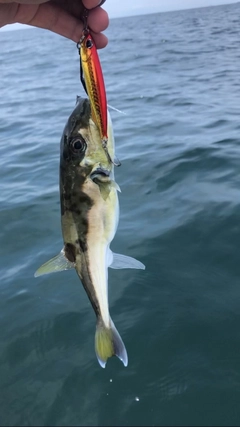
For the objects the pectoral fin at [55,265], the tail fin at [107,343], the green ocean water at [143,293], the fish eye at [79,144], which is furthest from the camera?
the green ocean water at [143,293]

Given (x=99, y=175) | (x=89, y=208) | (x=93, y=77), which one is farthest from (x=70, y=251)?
(x=93, y=77)

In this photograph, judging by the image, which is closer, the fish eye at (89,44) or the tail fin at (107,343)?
the fish eye at (89,44)

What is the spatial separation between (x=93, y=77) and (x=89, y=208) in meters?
0.57

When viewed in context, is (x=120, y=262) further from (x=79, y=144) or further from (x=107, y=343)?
(x=79, y=144)

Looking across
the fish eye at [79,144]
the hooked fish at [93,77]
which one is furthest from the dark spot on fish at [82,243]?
the hooked fish at [93,77]

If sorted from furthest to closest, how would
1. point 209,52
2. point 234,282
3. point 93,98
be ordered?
1. point 209,52
2. point 234,282
3. point 93,98

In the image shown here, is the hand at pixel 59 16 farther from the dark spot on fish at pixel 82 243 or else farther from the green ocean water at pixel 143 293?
the green ocean water at pixel 143 293

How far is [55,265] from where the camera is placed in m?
2.26

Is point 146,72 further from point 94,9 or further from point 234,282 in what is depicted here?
point 94,9

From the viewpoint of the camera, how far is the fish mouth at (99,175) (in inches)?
83.5

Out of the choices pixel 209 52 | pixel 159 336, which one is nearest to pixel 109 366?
pixel 159 336

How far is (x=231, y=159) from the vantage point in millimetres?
6867

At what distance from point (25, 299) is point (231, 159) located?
149 inches

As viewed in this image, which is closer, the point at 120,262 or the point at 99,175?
the point at 99,175
